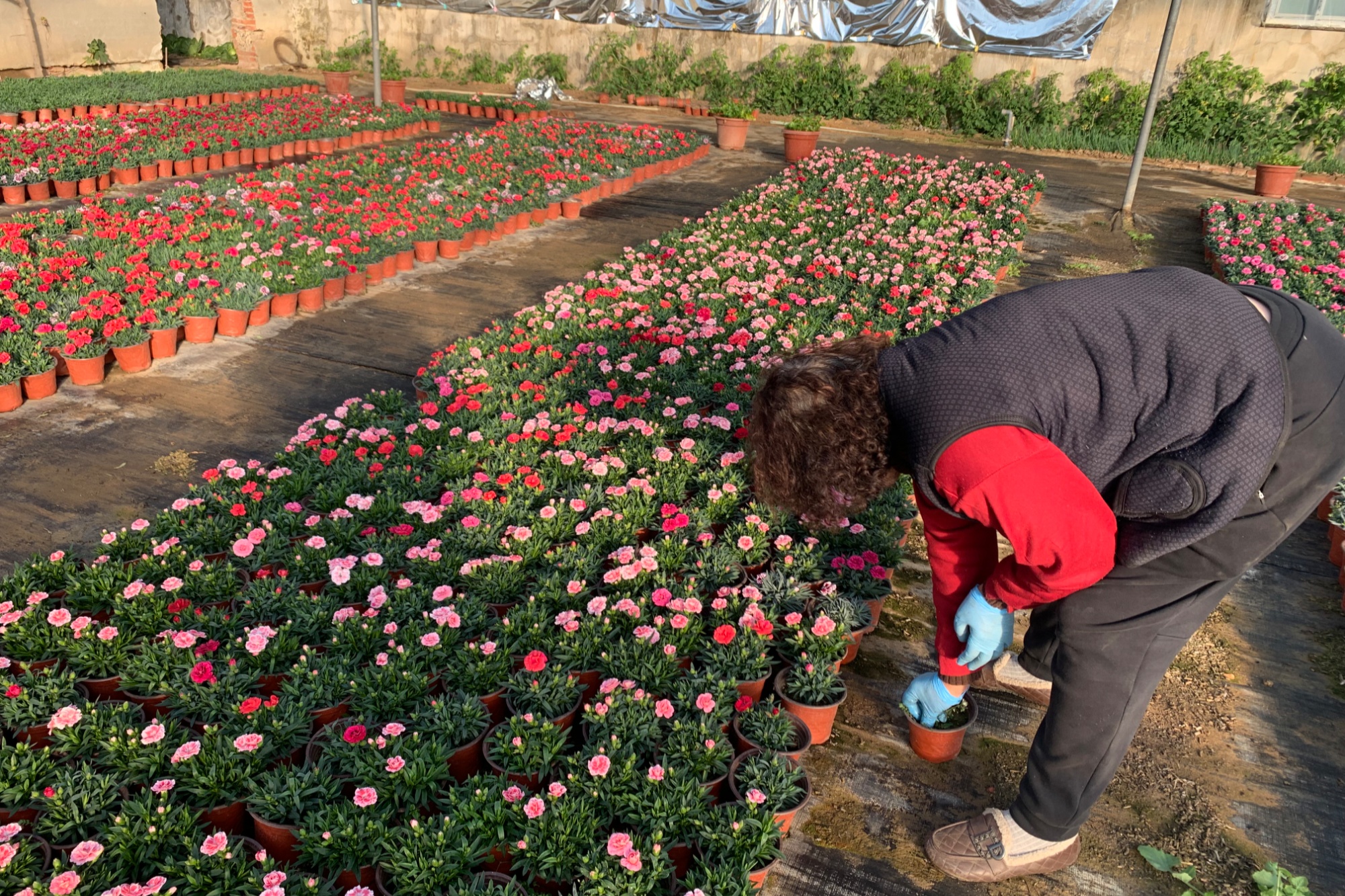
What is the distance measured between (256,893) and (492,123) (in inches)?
561

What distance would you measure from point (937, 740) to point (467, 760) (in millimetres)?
1434

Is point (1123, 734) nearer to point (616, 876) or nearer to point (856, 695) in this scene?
point (856, 695)

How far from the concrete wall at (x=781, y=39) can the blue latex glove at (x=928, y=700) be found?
15.6 metres

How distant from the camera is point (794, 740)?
2613 millimetres

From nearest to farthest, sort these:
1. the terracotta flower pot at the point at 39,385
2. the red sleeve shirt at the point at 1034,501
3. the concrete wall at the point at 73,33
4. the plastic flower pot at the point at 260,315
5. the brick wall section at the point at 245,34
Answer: the red sleeve shirt at the point at 1034,501, the terracotta flower pot at the point at 39,385, the plastic flower pot at the point at 260,315, the concrete wall at the point at 73,33, the brick wall section at the point at 245,34

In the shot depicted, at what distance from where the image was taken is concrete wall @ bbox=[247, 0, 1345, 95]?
45.5 feet

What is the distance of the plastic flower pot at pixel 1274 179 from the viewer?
1106 cm

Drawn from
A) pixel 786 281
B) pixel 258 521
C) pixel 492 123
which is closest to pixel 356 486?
pixel 258 521

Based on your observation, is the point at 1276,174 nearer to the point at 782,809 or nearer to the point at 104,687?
the point at 782,809

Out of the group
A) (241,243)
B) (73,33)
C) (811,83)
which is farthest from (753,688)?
(73,33)

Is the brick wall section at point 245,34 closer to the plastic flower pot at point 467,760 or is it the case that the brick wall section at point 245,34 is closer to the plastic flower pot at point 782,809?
the plastic flower pot at point 467,760

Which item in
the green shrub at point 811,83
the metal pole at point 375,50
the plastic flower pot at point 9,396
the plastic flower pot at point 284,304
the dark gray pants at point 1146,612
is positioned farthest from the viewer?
the green shrub at point 811,83

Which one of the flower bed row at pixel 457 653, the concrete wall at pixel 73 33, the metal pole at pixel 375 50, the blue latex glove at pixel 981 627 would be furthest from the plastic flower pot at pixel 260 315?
the concrete wall at pixel 73 33

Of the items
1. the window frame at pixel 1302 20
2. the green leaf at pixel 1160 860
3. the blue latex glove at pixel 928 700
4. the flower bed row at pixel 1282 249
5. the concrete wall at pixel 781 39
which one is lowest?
the green leaf at pixel 1160 860
